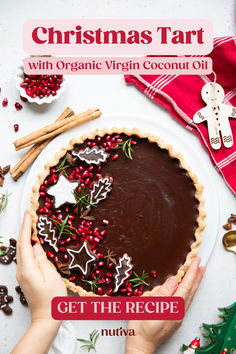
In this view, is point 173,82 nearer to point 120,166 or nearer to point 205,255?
point 120,166

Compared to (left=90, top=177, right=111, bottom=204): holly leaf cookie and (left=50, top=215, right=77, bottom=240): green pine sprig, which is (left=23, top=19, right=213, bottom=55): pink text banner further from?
(left=50, top=215, right=77, bottom=240): green pine sprig

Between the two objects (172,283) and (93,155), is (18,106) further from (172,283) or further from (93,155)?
(172,283)

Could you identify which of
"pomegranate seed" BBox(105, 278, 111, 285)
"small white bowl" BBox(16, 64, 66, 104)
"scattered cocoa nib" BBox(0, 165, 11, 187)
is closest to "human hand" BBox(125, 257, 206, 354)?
"pomegranate seed" BBox(105, 278, 111, 285)

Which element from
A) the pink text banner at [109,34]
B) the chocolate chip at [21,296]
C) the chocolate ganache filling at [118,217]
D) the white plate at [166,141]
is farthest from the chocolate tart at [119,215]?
the pink text banner at [109,34]

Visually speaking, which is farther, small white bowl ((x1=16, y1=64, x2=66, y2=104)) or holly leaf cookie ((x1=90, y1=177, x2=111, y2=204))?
small white bowl ((x1=16, y1=64, x2=66, y2=104))

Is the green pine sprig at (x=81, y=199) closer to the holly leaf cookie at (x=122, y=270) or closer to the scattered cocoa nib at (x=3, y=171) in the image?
the holly leaf cookie at (x=122, y=270)

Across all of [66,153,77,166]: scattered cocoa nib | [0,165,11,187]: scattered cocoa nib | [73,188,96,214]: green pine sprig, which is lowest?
[73,188,96,214]: green pine sprig
